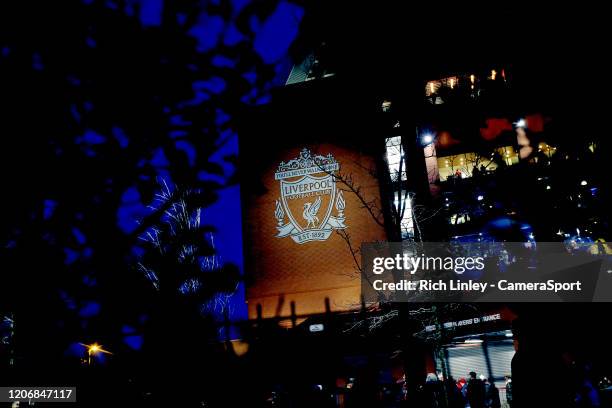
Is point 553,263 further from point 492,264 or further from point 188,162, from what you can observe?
point 492,264

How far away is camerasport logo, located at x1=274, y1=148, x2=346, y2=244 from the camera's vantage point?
19875 millimetres

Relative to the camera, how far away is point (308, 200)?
66.0 feet

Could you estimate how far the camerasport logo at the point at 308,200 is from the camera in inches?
782

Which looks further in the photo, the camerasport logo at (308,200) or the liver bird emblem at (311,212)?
the liver bird emblem at (311,212)

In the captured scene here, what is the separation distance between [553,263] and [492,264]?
855 centimetres

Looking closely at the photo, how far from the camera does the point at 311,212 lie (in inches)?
790

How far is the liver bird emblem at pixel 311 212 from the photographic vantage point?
19984mm

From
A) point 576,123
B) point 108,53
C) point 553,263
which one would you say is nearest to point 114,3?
point 108,53

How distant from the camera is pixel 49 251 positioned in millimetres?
2650

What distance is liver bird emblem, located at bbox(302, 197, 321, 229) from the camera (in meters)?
20.0

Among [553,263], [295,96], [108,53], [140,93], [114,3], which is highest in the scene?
[295,96]

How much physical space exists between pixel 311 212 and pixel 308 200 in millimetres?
700

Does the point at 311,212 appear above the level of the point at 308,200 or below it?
below

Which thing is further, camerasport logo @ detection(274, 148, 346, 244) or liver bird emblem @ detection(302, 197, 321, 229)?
liver bird emblem @ detection(302, 197, 321, 229)
